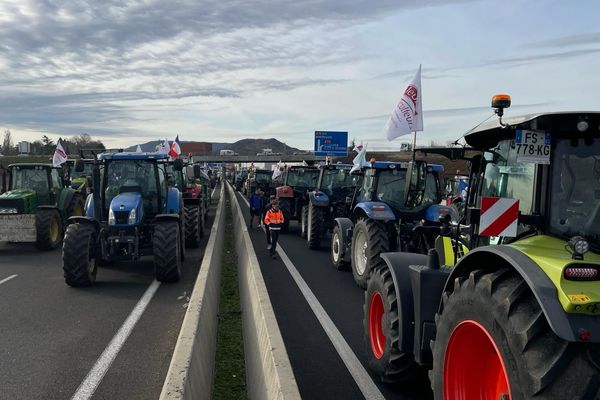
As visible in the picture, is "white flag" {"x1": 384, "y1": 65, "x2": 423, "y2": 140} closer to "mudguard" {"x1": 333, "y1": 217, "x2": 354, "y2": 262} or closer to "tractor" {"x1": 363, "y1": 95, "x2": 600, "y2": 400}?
"mudguard" {"x1": 333, "y1": 217, "x2": 354, "y2": 262}

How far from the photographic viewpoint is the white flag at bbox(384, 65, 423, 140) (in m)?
10.3

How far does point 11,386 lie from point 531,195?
16.7ft

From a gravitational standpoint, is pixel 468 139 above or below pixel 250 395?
above

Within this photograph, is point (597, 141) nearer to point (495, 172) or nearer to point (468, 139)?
point (495, 172)

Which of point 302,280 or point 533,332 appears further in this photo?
point 302,280

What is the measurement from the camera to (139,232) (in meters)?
10.6

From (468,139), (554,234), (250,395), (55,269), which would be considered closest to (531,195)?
(554,234)

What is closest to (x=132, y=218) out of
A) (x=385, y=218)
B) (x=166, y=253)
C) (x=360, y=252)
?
(x=166, y=253)

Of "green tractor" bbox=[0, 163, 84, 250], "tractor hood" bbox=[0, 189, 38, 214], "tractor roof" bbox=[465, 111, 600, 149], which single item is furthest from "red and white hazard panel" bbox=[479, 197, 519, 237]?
"tractor hood" bbox=[0, 189, 38, 214]

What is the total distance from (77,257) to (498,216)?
7.92 meters

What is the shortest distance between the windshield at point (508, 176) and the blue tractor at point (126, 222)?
6.93 m

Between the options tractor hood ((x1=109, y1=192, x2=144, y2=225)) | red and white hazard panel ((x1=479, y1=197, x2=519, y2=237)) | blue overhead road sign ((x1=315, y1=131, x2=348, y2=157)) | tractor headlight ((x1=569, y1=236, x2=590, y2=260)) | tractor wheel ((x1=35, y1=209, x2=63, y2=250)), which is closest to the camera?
tractor headlight ((x1=569, y1=236, x2=590, y2=260))

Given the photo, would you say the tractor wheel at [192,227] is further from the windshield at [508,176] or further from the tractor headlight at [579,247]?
the tractor headlight at [579,247]

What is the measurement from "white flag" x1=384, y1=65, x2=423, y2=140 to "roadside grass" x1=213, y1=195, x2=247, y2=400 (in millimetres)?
4437
